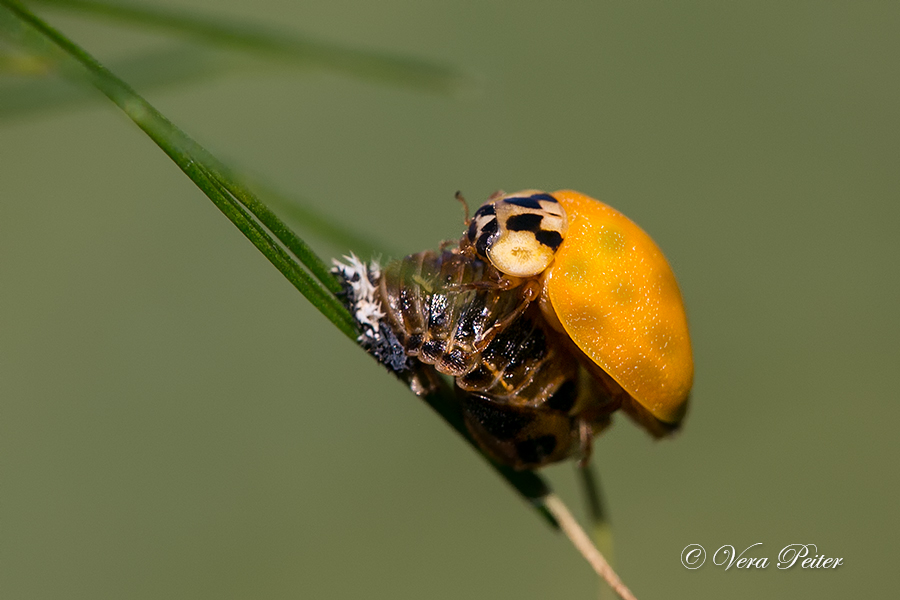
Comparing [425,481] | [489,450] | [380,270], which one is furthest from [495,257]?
[425,481]

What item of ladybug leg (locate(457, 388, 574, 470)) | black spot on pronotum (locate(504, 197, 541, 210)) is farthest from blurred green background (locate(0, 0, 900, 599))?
black spot on pronotum (locate(504, 197, 541, 210))

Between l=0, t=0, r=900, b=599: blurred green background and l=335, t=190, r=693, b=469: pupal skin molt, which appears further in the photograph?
l=0, t=0, r=900, b=599: blurred green background

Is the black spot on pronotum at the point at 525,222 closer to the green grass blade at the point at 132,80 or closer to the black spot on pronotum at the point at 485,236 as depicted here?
the black spot on pronotum at the point at 485,236

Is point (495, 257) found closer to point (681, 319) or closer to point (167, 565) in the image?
point (681, 319)

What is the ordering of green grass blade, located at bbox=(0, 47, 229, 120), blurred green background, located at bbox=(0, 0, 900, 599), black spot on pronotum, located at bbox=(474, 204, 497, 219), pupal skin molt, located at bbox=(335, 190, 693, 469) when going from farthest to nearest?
blurred green background, located at bbox=(0, 0, 900, 599) < green grass blade, located at bbox=(0, 47, 229, 120) < black spot on pronotum, located at bbox=(474, 204, 497, 219) < pupal skin molt, located at bbox=(335, 190, 693, 469)

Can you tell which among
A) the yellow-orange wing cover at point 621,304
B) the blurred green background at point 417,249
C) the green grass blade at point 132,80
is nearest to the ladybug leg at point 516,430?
the yellow-orange wing cover at point 621,304

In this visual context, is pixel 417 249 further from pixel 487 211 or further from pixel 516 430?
pixel 516 430

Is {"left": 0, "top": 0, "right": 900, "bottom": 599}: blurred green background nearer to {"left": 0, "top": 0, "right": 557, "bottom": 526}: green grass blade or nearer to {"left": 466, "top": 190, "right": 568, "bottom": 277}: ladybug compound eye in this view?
{"left": 466, "top": 190, "right": 568, "bottom": 277}: ladybug compound eye
